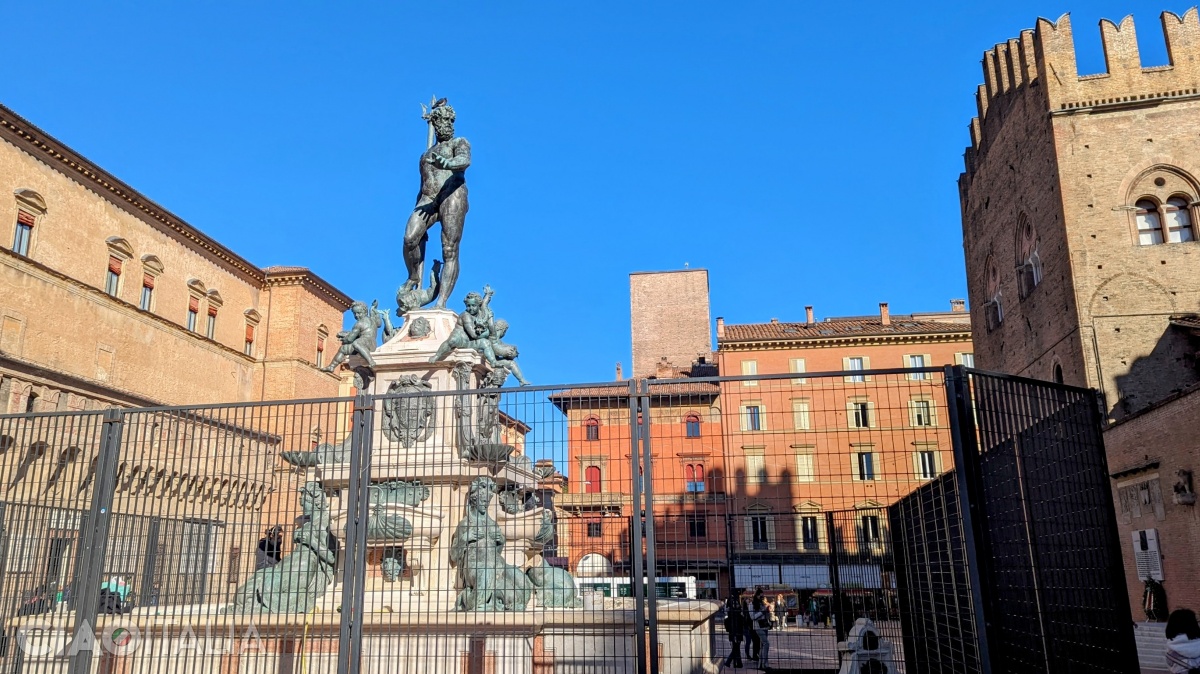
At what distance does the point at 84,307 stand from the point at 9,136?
22.6 ft

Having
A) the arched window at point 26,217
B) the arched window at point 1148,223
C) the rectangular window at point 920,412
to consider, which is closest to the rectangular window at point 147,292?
the arched window at point 26,217

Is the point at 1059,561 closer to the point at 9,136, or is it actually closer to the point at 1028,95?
the point at 1028,95

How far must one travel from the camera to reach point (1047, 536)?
552 centimetres

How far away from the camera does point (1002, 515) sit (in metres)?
5.54

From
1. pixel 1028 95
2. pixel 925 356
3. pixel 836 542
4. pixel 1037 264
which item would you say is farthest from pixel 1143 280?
pixel 925 356

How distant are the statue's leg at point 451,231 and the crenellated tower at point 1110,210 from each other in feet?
64.9

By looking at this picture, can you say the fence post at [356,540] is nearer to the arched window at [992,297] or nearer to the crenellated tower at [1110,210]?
the crenellated tower at [1110,210]

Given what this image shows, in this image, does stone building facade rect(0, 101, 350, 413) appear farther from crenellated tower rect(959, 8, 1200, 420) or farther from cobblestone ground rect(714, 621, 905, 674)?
crenellated tower rect(959, 8, 1200, 420)

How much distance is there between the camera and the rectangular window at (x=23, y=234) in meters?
29.9

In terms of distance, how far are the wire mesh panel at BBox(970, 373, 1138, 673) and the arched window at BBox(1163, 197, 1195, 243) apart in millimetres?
23542

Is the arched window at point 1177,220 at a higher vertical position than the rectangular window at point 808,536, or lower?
higher

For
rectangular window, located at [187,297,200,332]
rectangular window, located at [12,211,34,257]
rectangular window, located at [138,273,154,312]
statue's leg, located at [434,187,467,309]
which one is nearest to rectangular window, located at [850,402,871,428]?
statue's leg, located at [434,187,467,309]

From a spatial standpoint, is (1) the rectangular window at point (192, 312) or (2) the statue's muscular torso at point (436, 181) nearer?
(2) the statue's muscular torso at point (436, 181)

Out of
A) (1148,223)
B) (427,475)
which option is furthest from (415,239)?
(1148,223)
